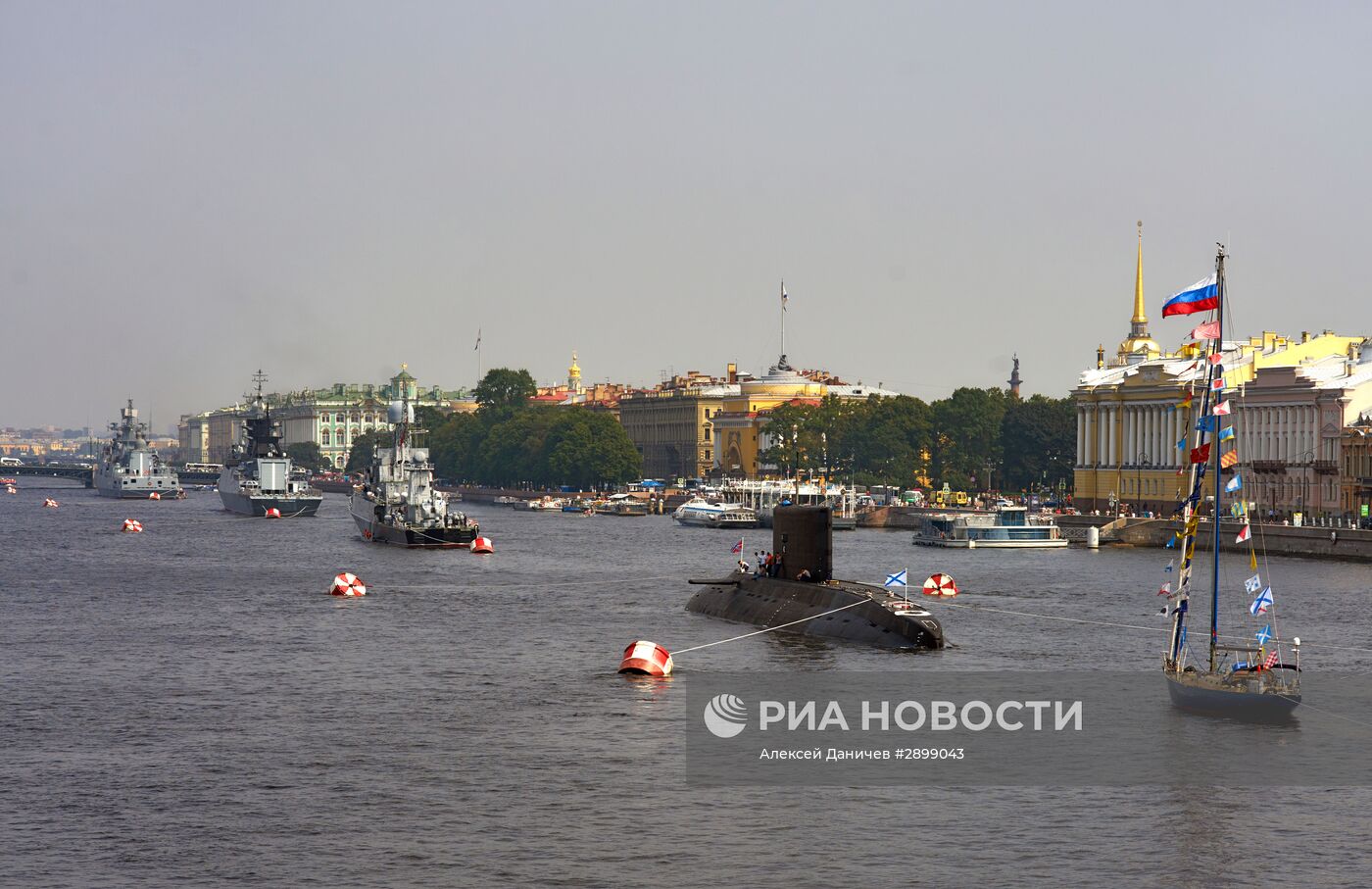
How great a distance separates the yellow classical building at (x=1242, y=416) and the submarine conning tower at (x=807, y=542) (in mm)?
64493

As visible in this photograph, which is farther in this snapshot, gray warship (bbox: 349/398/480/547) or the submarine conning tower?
gray warship (bbox: 349/398/480/547)

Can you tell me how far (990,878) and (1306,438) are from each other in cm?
11787

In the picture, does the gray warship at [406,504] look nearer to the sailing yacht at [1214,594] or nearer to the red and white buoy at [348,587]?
the red and white buoy at [348,587]

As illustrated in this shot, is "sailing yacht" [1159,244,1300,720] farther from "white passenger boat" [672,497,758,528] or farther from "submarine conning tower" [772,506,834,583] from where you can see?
"white passenger boat" [672,497,758,528]

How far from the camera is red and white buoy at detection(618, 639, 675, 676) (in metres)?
55.1

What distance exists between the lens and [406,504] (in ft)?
418

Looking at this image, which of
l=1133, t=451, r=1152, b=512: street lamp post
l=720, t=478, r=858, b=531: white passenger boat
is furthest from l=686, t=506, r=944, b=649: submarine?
l=1133, t=451, r=1152, b=512: street lamp post

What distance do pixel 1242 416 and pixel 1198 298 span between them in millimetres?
113234

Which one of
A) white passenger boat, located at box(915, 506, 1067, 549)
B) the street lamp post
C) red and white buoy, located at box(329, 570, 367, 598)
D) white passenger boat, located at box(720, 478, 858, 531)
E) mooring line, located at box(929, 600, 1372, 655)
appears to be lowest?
mooring line, located at box(929, 600, 1372, 655)

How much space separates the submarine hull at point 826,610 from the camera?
61.0 meters

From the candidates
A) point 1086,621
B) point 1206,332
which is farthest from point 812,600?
point 1206,332

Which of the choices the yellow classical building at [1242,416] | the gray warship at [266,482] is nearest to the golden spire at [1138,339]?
the yellow classical building at [1242,416]

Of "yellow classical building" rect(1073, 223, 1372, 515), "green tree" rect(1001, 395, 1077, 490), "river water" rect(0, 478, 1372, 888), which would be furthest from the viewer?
"green tree" rect(1001, 395, 1077, 490)

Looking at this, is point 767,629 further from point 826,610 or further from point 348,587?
point 348,587
